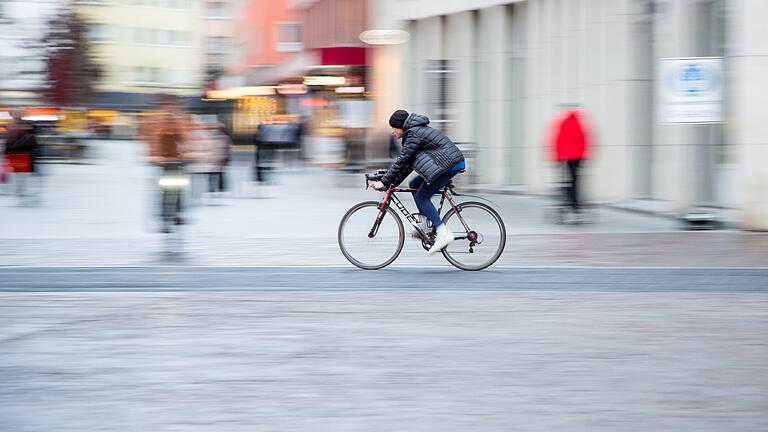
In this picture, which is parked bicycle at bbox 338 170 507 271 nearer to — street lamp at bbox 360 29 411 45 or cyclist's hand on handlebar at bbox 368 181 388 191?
cyclist's hand on handlebar at bbox 368 181 388 191

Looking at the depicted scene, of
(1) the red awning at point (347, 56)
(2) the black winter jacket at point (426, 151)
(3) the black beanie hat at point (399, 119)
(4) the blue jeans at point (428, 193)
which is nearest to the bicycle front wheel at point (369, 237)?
(4) the blue jeans at point (428, 193)

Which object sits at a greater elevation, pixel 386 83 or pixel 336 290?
pixel 386 83

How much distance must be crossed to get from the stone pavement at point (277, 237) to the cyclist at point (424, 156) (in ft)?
1.40

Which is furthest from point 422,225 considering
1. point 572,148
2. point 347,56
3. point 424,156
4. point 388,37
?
point 347,56

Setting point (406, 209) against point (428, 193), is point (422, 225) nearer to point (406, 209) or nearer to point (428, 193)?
point (406, 209)

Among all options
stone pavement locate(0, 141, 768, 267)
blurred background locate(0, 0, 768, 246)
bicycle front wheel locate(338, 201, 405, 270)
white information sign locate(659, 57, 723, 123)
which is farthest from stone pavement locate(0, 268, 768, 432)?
blurred background locate(0, 0, 768, 246)

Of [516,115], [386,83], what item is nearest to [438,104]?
[516,115]

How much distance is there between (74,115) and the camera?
54250 mm

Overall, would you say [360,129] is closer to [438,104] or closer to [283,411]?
[438,104]

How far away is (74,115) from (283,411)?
49899mm

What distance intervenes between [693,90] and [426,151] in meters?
5.36

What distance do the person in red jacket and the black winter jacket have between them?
5.92 m

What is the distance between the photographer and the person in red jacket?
57.5 feet

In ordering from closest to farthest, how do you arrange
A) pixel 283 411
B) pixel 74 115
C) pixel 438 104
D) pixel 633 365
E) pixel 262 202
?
1. pixel 283 411
2. pixel 633 365
3. pixel 262 202
4. pixel 438 104
5. pixel 74 115
